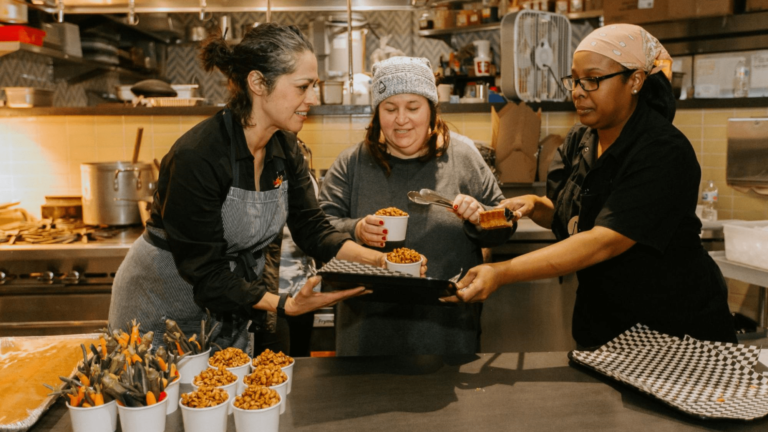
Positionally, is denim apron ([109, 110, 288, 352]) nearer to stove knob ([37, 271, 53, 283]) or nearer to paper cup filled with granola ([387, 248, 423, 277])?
paper cup filled with granola ([387, 248, 423, 277])

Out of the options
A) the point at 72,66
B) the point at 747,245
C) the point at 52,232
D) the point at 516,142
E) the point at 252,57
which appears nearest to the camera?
the point at 252,57

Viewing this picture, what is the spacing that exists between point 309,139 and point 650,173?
260cm

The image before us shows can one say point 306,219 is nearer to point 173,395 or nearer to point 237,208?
point 237,208

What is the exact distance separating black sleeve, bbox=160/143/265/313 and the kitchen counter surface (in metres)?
0.30

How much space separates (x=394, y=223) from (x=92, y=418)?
1075 mm

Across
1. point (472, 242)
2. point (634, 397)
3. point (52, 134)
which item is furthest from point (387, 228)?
point (52, 134)

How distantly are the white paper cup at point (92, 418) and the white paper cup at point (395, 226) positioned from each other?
39.8 inches

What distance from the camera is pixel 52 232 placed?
3.60 meters

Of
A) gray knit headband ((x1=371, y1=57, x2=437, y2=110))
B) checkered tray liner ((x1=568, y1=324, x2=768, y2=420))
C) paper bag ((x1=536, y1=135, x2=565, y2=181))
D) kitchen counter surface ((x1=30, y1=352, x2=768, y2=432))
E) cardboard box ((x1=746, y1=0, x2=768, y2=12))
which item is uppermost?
cardboard box ((x1=746, y1=0, x2=768, y2=12))

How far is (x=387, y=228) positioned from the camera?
2.08 m

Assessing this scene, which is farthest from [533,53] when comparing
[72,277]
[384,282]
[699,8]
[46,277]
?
[46,277]

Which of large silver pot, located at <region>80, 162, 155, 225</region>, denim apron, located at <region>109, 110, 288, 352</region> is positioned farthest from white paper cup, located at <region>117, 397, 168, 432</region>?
large silver pot, located at <region>80, 162, 155, 225</region>

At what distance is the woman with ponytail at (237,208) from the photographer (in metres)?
1.77

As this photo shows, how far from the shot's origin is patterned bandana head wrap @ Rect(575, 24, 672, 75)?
6.34 ft
